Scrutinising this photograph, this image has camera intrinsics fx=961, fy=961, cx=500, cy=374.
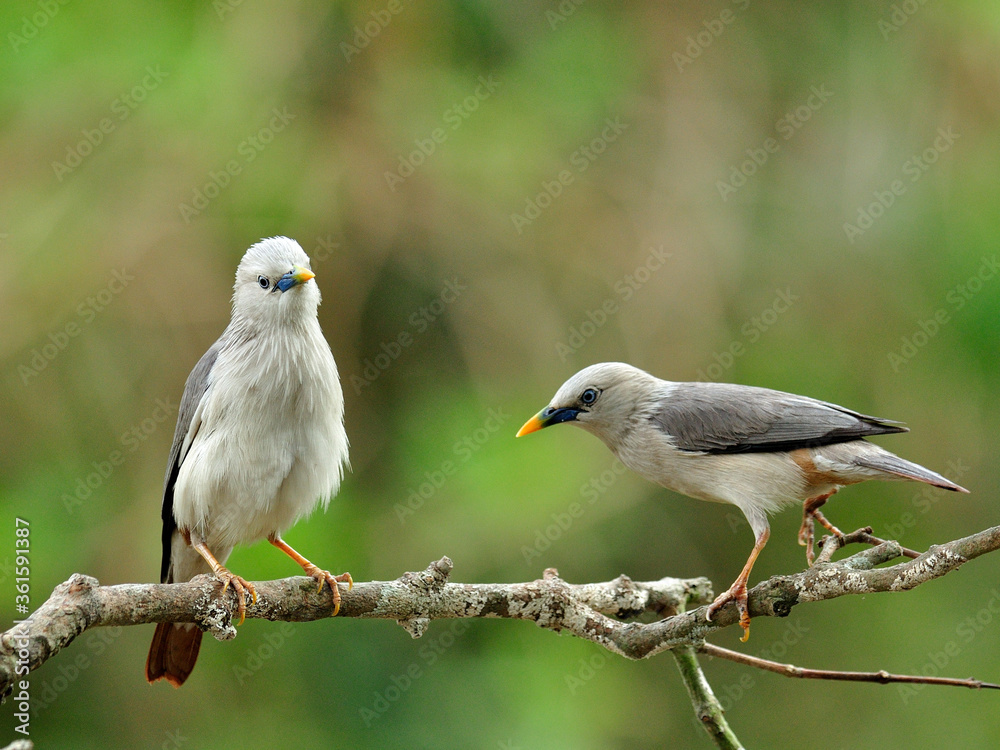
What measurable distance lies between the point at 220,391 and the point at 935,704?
5557 millimetres

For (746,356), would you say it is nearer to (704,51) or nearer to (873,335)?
(873,335)

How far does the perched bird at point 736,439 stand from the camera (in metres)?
3.60

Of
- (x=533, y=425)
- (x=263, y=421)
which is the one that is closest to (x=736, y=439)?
(x=533, y=425)

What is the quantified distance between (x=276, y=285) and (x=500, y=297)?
314cm

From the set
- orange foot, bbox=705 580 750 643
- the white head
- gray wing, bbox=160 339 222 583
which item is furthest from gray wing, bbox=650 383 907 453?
gray wing, bbox=160 339 222 583

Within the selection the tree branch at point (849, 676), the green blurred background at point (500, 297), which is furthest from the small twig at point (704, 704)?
the green blurred background at point (500, 297)

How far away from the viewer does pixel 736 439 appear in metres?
3.85

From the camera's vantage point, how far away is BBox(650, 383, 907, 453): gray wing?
3.66 m

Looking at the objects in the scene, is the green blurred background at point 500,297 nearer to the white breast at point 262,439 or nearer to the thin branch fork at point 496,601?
the white breast at point 262,439

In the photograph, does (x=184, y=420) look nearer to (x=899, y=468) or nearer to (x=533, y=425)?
(x=533, y=425)

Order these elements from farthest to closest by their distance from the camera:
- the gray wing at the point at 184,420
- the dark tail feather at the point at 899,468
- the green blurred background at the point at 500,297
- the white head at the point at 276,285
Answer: the green blurred background at the point at 500,297 < the gray wing at the point at 184,420 < the white head at the point at 276,285 < the dark tail feather at the point at 899,468

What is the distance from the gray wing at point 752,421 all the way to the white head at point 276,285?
1.54 metres

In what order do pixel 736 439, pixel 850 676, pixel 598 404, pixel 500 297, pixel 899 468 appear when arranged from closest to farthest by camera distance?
pixel 850 676 → pixel 899 468 → pixel 736 439 → pixel 598 404 → pixel 500 297

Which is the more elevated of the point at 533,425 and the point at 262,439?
the point at 262,439
